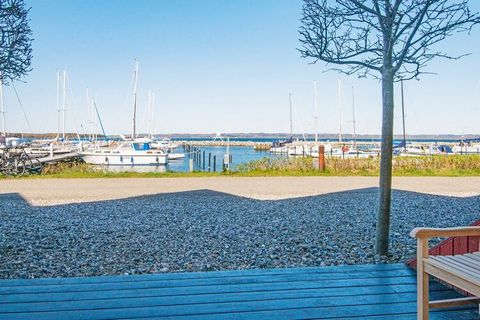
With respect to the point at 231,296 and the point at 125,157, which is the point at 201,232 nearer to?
the point at 231,296

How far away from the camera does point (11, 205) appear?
8.88 meters

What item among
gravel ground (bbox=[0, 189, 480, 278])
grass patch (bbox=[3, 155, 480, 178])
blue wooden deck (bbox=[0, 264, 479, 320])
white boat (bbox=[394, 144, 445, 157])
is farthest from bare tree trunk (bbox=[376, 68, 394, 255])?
white boat (bbox=[394, 144, 445, 157])

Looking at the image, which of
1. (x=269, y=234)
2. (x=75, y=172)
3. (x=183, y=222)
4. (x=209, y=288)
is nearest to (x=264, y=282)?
(x=209, y=288)

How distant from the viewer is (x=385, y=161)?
15.3 ft

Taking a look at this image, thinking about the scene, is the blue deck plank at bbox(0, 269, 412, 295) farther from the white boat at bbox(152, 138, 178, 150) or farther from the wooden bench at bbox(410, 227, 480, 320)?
the white boat at bbox(152, 138, 178, 150)

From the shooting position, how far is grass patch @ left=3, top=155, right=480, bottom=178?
15953 millimetres

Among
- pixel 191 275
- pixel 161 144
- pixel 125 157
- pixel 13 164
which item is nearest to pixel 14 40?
pixel 191 275

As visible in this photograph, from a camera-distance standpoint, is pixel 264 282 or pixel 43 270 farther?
pixel 43 270

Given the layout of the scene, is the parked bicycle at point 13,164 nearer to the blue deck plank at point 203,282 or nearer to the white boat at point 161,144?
the blue deck plank at point 203,282

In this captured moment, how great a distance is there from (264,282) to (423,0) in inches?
121

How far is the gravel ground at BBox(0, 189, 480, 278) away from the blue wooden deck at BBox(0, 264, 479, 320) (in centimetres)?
67

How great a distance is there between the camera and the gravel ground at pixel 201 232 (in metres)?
4.54

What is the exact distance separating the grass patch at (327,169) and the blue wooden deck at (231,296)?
12.2 m

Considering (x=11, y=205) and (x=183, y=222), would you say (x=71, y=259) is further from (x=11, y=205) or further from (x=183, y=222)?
(x=11, y=205)
